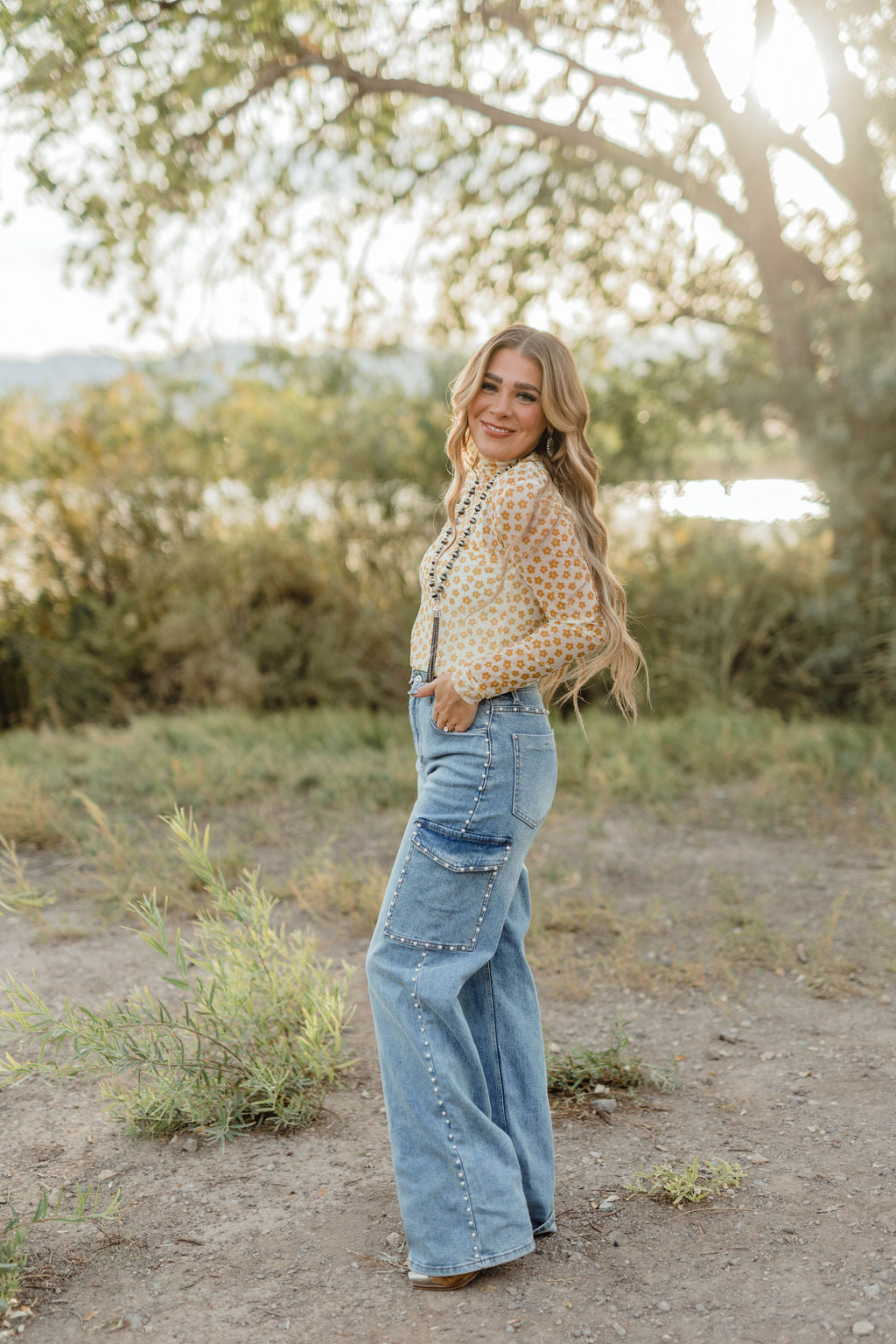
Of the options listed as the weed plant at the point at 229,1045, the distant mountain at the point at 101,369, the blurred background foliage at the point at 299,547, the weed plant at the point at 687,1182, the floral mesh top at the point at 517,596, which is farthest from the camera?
the distant mountain at the point at 101,369

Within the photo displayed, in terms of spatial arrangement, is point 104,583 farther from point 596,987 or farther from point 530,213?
point 596,987

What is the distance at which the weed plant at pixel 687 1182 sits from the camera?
2.84 metres

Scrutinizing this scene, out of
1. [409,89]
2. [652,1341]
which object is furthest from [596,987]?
[409,89]

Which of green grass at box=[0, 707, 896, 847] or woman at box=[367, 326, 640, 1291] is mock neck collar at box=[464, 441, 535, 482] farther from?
green grass at box=[0, 707, 896, 847]

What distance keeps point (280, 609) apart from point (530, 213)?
368cm

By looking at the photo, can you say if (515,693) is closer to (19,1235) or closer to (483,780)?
(483,780)

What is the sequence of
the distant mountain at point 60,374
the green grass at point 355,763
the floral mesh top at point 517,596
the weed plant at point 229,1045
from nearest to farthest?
the floral mesh top at point 517,596
the weed plant at point 229,1045
the green grass at point 355,763
the distant mountain at point 60,374

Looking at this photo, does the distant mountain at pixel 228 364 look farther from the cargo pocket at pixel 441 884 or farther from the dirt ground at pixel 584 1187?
the cargo pocket at pixel 441 884

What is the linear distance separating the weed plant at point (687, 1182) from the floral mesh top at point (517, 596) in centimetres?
139

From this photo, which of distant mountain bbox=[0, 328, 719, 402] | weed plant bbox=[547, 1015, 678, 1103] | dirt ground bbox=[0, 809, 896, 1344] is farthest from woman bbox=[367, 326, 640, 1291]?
distant mountain bbox=[0, 328, 719, 402]

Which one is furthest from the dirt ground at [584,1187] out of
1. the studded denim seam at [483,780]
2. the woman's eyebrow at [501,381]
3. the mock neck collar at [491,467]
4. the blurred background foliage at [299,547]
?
the blurred background foliage at [299,547]

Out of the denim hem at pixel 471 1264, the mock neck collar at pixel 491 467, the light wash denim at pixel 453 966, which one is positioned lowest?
the denim hem at pixel 471 1264

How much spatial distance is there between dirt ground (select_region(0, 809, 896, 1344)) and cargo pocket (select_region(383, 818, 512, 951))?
2.62 feet

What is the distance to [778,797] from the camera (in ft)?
20.7
